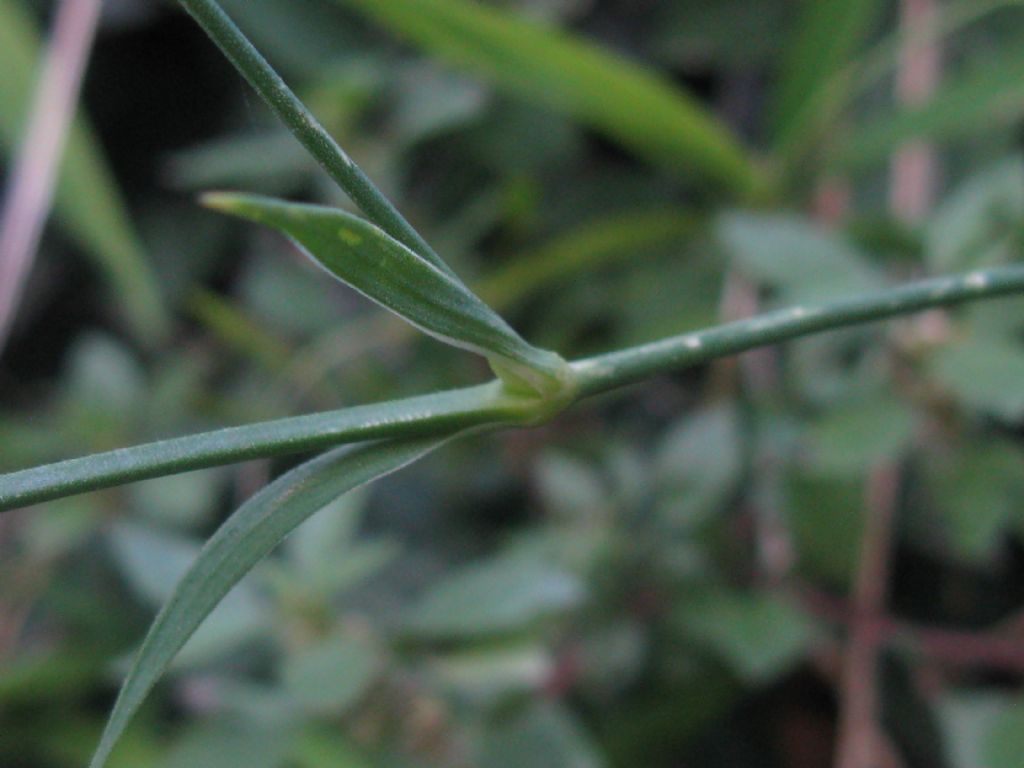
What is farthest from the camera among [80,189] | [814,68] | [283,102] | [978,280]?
[80,189]

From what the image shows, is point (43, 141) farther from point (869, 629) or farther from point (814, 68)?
point (869, 629)

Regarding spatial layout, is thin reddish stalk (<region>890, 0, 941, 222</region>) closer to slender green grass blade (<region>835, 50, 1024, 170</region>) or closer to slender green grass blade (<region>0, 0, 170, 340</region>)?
slender green grass blade (<region>835, 50, 1024, 170</region>)

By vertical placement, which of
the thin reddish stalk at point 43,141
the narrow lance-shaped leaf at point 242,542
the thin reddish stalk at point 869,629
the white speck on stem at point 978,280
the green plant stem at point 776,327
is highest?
the thin reddish stalk at point 43,141

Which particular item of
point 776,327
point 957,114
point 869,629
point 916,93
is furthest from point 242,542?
point 916,93

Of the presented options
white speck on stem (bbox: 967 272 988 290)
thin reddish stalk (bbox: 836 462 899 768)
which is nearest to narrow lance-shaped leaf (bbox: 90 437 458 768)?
white speck on stem (bbox: 967 272 988 290)

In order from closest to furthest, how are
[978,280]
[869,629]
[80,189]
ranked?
1. [978,280]
2. [869,629]
3. [80,189]

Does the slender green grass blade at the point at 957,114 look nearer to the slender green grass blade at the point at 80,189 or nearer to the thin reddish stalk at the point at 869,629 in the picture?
the thin reddish stalk at the point at 869,629

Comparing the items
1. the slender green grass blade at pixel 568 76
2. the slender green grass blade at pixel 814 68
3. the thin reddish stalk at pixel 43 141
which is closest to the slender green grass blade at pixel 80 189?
the thin reddish stalk at pixel 43 141
